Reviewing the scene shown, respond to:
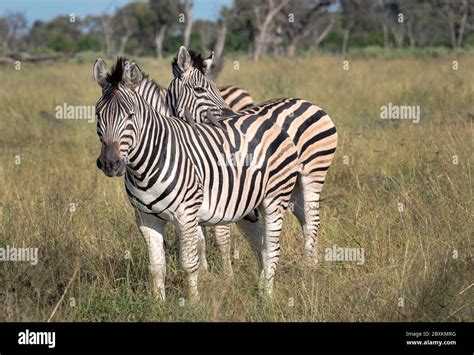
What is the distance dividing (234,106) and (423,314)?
14.0 feet

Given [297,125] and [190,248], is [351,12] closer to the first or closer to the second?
[297,125]

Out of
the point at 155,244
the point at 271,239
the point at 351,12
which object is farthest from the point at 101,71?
the point at 351,12

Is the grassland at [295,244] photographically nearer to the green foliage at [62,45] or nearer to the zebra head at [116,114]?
the zebra head at [116,114]

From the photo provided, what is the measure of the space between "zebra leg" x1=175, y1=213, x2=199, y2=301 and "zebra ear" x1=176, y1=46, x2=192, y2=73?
211 cm

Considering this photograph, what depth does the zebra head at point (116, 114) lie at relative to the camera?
14.1 feet

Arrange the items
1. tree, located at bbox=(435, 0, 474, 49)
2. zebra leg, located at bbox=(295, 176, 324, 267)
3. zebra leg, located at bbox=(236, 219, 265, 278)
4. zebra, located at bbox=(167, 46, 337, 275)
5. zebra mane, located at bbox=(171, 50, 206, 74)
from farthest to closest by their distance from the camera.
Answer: tree, located at bbox=(435, 0, 474, 49) < zebra mane, located at bbox=(171, 50, 206, 74) < zebra leg, located at bbox=(295, 176, 324, 267) < zebra, located at bbox=(167, 46, 337, 275) < zebra leg, located at bbox=(236, 219, 265, 278)

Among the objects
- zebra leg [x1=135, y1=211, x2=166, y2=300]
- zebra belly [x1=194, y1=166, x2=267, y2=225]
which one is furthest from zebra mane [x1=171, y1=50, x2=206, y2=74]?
zebra leg [x1=135, y1=211, x2=166, y2=300]

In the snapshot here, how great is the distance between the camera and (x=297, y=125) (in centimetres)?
598

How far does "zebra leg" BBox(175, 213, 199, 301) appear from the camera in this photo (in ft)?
15.3

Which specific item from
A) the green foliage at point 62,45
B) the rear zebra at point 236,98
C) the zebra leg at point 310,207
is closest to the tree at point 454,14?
the green foliage at point 62,45

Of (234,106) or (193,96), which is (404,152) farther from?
(193,96)

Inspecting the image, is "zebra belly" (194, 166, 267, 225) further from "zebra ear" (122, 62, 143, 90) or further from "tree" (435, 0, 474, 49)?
"tree" (435, 0, 474, 49)

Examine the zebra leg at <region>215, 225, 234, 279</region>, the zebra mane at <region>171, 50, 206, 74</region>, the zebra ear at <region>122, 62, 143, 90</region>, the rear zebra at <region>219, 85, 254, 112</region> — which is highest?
the zebra mane at <region>171, 50, 206, 74</region>
